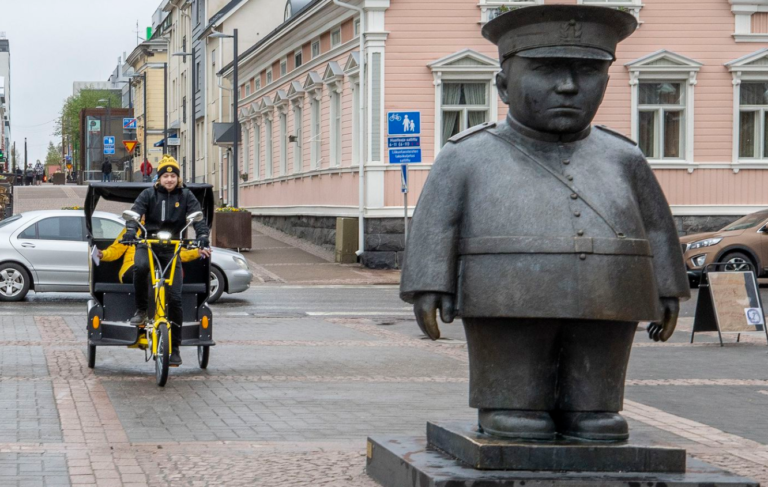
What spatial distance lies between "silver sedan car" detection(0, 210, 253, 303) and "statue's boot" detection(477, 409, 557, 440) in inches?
577

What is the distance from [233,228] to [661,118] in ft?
35.4

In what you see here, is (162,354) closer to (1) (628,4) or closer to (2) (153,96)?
(1) (628,4)

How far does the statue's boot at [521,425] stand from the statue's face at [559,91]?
125 centimetres

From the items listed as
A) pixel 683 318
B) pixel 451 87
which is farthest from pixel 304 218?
pixel 683 318

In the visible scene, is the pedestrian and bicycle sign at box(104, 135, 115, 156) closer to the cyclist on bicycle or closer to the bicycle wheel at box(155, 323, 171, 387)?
the cyclist on bicycle

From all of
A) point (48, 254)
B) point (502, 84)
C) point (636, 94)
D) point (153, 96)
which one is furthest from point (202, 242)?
point (153, 96)

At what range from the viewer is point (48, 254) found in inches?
781

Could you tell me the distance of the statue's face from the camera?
5.51 metres

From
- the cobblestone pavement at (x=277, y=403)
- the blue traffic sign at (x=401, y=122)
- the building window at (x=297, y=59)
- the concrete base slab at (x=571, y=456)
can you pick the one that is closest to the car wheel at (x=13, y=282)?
the cobblestone pavement at (x=277, y=403)

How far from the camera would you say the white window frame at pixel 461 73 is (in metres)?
28.3

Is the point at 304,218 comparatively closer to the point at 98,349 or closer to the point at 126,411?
the point at 98,349

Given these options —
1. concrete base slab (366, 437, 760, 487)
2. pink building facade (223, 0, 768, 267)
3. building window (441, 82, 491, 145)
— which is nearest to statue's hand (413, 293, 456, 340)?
concrete base slab (366, 437, 760, 487)

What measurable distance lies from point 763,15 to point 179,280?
70.5 feet

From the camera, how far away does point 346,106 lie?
30953 mm
